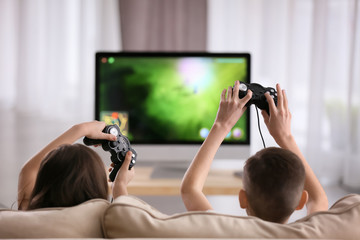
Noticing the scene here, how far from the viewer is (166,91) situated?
2182mm

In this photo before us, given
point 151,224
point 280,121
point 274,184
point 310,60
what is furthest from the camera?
point 310,60

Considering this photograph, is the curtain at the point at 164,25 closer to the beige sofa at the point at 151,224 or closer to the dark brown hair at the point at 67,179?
the dark brown hair at the point at 67,179

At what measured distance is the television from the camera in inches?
85.7

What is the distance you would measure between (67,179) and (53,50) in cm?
213

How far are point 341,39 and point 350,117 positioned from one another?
502 millimetres

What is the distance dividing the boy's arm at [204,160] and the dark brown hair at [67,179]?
0.67 ft

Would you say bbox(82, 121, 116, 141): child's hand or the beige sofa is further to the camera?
bbox(82, 121, 116, 141): child's hand

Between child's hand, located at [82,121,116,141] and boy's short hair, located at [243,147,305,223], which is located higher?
child's hand, located at [82,121,116,141]

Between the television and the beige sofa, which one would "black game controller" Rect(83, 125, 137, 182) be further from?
the television

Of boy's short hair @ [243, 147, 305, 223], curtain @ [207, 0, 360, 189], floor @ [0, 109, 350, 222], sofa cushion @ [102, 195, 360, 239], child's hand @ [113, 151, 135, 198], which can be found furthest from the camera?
floor @ [0, 109, 350, 222]

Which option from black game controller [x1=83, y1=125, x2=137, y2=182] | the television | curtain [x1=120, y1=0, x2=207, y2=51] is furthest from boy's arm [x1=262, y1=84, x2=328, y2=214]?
curtain [x1=120, y1=0, x2=207, y2=51]

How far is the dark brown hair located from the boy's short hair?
336mm

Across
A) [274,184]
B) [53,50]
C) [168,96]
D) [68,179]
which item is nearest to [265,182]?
[274,184]

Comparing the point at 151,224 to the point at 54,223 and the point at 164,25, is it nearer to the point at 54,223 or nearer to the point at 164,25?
the point at 54,223
